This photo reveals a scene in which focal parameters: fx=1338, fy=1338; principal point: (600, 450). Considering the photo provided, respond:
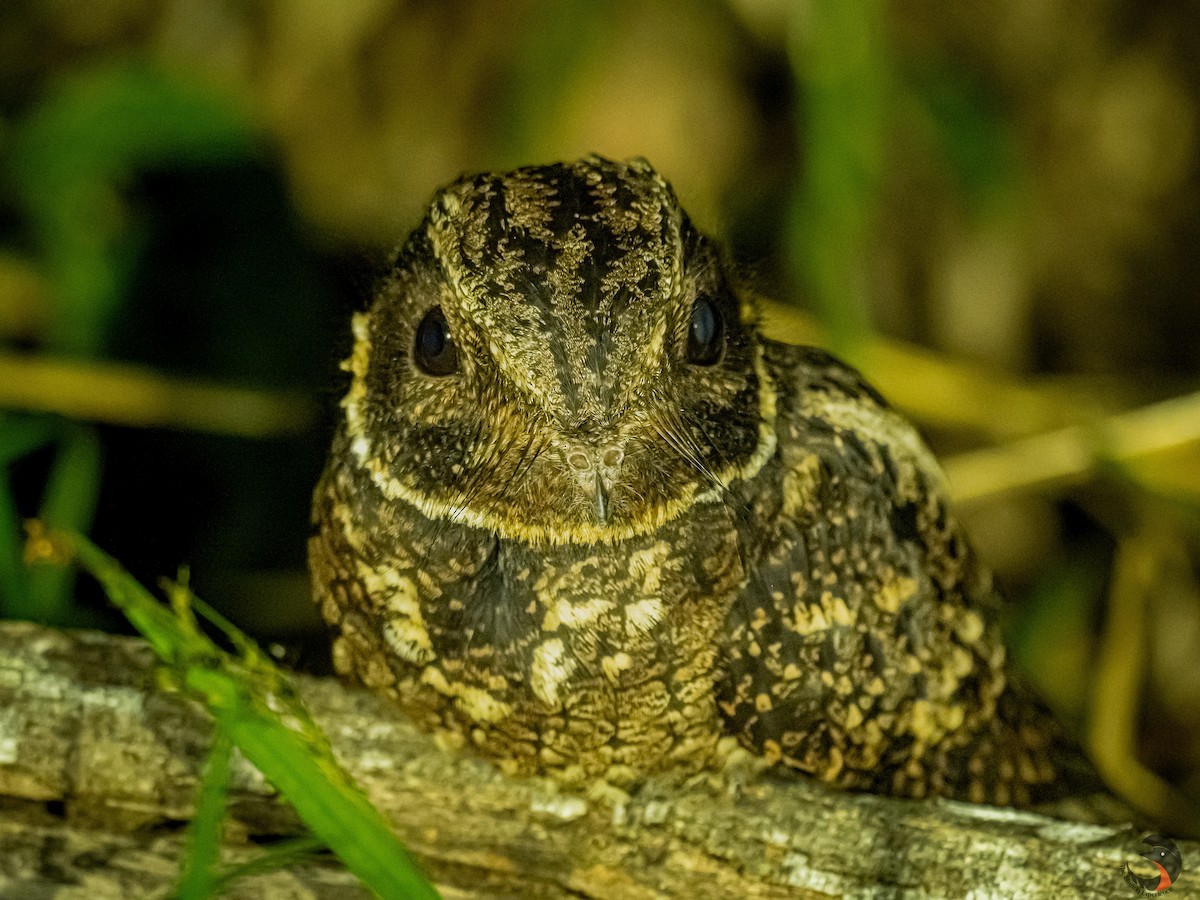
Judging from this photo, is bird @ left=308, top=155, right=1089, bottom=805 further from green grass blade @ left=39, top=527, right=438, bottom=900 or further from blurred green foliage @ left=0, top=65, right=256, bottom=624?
blurred green foliage @ left=0, top=65, right=256, bottom=624

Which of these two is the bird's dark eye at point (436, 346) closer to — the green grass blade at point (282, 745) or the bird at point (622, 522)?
the bird at point (622, 522)

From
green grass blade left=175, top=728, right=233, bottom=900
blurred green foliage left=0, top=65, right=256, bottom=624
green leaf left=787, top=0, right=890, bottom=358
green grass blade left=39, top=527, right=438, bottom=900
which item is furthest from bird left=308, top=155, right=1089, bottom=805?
blurred green foliage left=0, top=65, right=256, bottom=624

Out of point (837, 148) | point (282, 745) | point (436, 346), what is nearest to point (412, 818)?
point (282, 745)

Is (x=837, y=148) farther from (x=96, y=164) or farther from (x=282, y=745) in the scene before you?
(x=96, y=164)

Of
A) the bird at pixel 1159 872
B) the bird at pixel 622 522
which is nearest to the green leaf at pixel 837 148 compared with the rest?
the bird at pixel 622 522

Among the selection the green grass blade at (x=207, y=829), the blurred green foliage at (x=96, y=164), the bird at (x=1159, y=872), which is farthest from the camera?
the blurred green foliage at (x=96, y=164)
